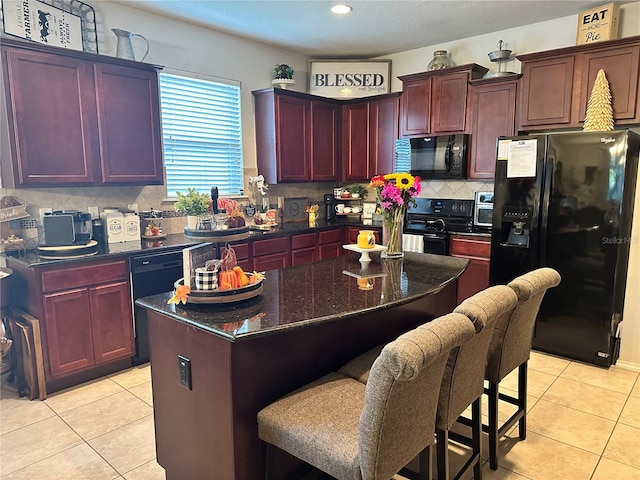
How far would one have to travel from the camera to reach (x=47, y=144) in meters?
3.06

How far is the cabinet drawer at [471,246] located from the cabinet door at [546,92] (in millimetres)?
1117

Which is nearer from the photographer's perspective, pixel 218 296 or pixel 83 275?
pixel 218 296

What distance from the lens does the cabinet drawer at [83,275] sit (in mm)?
2865

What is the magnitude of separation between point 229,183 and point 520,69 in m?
3.12

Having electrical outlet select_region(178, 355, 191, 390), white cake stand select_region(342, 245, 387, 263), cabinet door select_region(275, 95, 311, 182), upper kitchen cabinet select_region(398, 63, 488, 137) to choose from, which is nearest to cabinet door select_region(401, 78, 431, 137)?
upper kitchen cabinet select_region(398, 63, 488, 137)

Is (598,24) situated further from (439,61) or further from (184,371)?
(184,371)

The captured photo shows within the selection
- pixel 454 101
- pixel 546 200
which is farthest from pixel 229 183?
pixel 546 200

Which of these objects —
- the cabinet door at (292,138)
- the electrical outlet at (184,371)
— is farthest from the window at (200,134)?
the electrical outlet at (184,371)

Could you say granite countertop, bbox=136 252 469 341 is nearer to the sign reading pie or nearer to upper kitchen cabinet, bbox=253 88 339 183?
upper kitchen cabinet, bbox=253 88 339 183

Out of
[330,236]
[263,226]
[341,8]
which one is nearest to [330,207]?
[330,236]

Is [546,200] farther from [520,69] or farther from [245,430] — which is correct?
[245,430]

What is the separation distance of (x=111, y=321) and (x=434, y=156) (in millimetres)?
3371

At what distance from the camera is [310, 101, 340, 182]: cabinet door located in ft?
16.7

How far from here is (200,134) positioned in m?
4.43
